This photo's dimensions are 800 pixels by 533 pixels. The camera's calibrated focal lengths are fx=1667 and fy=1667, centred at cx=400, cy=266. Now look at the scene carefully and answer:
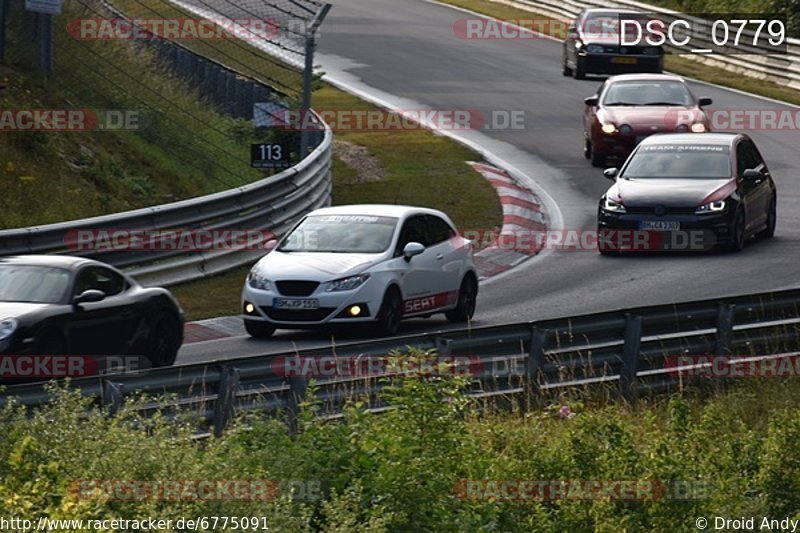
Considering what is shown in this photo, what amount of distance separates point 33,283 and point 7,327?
1.11 meters

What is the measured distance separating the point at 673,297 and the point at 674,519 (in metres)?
10.6

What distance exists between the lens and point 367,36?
4972 cm

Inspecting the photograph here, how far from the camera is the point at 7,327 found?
45.2 feet

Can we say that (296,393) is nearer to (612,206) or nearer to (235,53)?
(612,206)

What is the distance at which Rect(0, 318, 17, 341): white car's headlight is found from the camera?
13695 millimetres

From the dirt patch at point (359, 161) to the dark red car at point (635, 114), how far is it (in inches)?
157

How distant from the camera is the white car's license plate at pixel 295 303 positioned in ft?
57.4

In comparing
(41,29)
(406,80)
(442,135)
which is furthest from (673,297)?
(406,80)

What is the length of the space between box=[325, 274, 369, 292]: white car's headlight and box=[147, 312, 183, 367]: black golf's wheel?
1.97m

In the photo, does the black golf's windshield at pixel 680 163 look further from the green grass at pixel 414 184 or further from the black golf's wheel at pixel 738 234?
the green grass at pixel 414 184

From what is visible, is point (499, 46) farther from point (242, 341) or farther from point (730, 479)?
point (730, 479)
